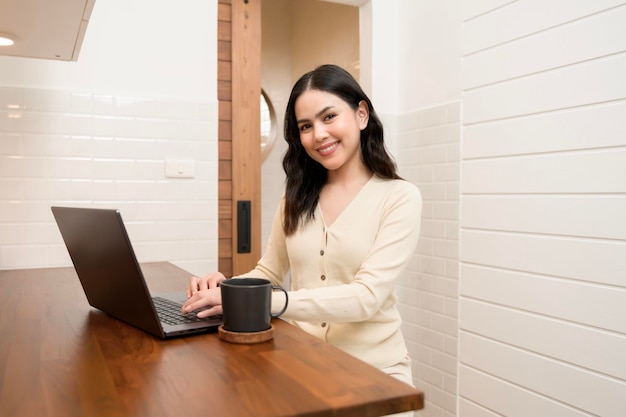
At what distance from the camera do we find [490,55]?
234cm

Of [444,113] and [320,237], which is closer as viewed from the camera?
[320,237]

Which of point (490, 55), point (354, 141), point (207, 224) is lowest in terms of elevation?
point (207, 224)

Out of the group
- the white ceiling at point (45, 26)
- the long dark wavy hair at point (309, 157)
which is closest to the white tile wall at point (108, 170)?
the white ceiling at point (45, 26)

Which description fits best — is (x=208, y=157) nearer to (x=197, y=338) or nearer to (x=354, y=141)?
(x=354, y=141)

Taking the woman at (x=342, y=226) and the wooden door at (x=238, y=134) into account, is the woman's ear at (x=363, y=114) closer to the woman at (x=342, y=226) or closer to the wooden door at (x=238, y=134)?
the woman at (x=342, y=226)

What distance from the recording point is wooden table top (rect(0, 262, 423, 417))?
2.33 ft

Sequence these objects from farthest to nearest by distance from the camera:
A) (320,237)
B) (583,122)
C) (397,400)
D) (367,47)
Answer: (367,47), (583,122), (320,237), (397,400)

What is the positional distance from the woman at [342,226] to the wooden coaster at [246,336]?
0.75ft

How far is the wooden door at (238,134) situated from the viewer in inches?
110

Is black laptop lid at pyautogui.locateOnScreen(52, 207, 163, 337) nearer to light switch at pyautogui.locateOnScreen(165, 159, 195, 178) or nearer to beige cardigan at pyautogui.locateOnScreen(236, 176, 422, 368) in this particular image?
beige cardigan at pyautogui.locateOnScreen(236, 176, 422, 368)

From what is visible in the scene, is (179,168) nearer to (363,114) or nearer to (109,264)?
(363,114)

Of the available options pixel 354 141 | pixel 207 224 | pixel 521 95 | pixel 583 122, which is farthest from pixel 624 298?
pixel 207 224

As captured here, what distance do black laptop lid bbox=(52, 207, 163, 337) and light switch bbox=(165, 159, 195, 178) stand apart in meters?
1.26

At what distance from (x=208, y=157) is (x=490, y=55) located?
1.35 meters
